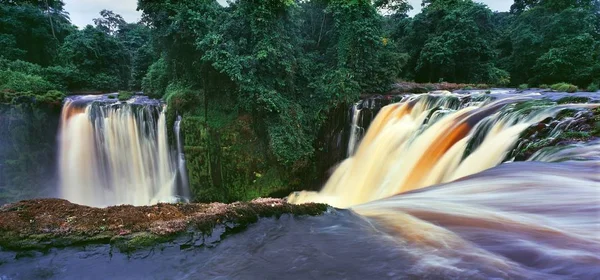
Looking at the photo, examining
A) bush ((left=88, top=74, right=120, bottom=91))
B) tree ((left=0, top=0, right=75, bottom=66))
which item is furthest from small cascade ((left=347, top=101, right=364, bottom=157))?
tree ((left=0, top=0, right=75, bottom=66))

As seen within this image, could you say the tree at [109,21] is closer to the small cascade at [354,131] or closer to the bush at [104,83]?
the bush at [104,83]

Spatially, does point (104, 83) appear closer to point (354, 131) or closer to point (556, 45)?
point (354, 131)

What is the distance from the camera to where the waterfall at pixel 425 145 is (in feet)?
21.1

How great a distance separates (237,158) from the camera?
11969 millimetres

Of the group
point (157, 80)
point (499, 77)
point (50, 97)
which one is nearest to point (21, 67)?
point (50, 97)

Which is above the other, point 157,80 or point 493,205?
point 157,80

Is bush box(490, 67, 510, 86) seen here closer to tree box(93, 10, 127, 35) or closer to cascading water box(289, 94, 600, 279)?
cascading water box(289, 94, 600, 279)

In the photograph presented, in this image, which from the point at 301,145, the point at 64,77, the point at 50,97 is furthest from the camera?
the point at 64,77

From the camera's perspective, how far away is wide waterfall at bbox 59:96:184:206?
40.9 ft

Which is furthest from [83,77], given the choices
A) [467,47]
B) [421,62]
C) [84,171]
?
[467,47]

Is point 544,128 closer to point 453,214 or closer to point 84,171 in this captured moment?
point 453,214

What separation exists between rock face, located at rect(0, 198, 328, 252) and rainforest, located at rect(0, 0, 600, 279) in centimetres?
1

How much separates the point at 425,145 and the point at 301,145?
505 centimetres

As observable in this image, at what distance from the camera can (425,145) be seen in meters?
7.84
